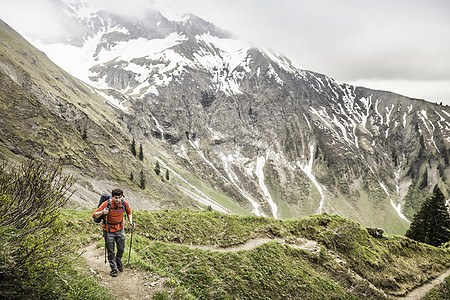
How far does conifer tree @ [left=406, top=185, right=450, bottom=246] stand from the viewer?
39250 mm

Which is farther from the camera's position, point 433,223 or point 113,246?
point 433,223

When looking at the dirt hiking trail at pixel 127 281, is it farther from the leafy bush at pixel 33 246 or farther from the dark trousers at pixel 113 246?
the leafy bush at pixel 33 246

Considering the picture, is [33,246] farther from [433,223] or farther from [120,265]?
[433,223]

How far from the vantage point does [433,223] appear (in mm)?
40375

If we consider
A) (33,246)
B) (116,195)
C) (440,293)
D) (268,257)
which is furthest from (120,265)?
(440,293)

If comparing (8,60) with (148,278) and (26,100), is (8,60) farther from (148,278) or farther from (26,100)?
(148,278)

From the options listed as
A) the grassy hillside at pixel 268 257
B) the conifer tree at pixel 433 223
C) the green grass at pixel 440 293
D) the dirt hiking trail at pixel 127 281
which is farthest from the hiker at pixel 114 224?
the conifer tree at pixel 433 223

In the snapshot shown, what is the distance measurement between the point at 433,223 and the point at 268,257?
39556mm

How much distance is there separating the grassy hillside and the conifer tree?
1673 centimetres

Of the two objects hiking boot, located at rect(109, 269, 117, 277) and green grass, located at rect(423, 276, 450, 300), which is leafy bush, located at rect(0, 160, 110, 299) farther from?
green grass, located at rect(423, 276, 450, 300)

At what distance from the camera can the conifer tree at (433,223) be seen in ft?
129

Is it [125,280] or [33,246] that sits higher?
[33,246]

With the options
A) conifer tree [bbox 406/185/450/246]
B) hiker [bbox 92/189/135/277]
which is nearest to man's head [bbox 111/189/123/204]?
hiker [bbox 92/189/135/277]

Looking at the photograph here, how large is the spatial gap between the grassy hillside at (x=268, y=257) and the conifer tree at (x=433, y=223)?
54.9 feet
